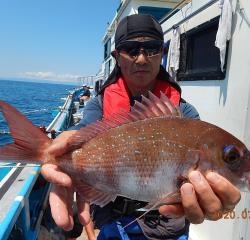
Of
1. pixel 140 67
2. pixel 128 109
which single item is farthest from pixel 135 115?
pixel 140 67

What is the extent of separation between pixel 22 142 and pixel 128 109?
3.60 ft

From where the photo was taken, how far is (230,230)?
8.55ft

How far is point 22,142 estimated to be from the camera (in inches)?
59.9

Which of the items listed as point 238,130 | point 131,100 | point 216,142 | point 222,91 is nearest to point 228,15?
point 222,91

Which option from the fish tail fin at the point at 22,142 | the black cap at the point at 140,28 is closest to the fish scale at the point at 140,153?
the fish tail fin at the point at 22,142

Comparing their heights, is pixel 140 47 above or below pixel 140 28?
below

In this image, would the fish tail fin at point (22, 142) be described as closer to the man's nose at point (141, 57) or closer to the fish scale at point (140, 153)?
the fish scale at point (140, 153)

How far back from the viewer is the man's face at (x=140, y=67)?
202 cm

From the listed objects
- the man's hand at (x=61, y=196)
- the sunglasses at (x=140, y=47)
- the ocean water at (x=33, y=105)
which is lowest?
the ocean water at (x=33, y=105)

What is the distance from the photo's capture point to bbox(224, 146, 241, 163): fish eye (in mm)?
1430

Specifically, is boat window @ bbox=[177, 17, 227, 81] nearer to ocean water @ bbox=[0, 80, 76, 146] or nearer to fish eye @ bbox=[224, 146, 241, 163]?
fish eye @ bbox=[224, 146, 241, 163]

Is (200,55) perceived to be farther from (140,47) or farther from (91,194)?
(91,194)

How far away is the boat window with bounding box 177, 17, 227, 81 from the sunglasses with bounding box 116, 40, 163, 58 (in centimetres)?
146

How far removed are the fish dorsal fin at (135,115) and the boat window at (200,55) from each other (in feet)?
6.06
